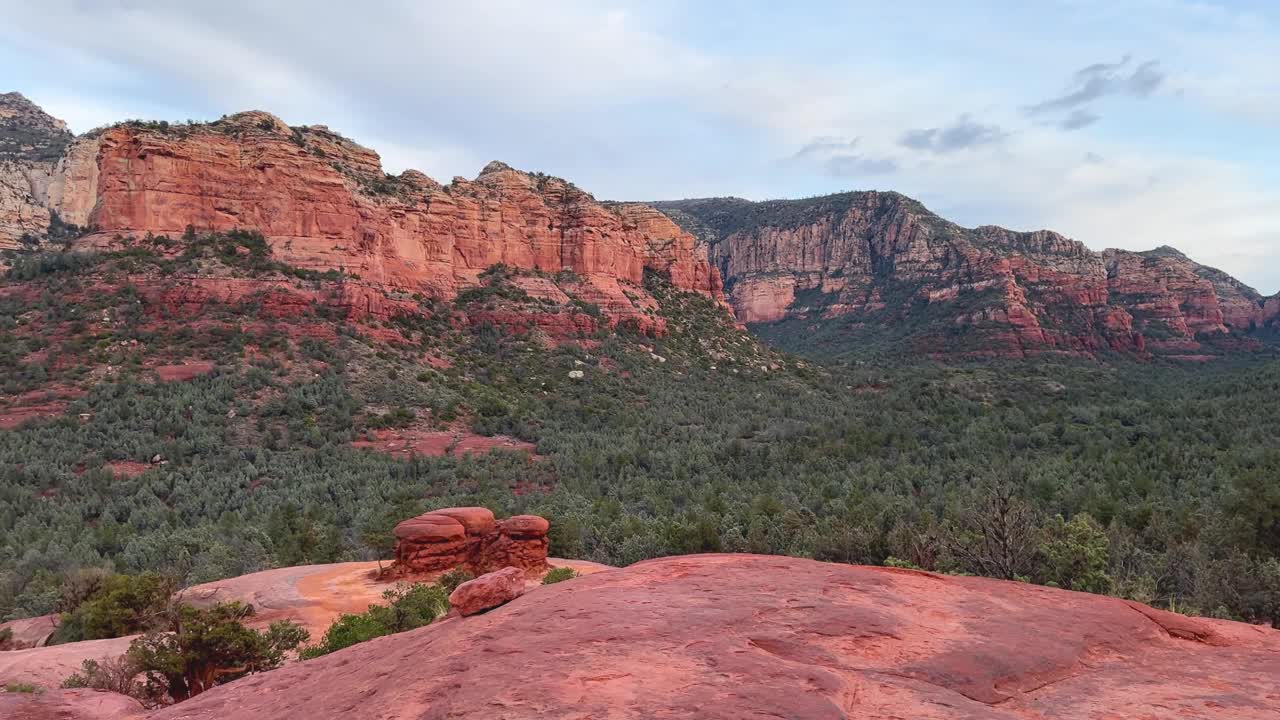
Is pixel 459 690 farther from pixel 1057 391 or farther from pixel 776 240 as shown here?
pixel 776 240

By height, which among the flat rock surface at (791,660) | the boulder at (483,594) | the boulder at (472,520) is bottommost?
the boulder at (472,520)

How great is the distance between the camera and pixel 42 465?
2898 centimetres

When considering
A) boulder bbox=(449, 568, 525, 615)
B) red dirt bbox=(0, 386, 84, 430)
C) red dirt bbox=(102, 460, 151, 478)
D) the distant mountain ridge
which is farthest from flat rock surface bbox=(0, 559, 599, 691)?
the distant mountain ridge

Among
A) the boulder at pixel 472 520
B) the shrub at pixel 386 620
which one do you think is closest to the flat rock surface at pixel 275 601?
the shrub at pixel 386 620

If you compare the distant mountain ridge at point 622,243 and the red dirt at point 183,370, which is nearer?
the red dirt at point 183,370

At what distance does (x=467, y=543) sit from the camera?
2138cm

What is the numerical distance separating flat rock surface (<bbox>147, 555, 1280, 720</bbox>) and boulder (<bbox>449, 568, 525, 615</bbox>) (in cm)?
43

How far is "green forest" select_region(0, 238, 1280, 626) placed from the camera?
21156 mm

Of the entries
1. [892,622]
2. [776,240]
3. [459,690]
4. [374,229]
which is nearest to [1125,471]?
[892,622]

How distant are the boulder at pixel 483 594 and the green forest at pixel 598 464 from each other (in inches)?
428

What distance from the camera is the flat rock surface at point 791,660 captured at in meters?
5.11

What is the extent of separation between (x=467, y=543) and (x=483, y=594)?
44.9ft

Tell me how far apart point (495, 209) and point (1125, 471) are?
58545 mm

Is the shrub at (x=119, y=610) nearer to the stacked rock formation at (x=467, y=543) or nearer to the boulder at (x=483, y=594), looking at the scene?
the stacked rock formation at (x=467, y=543)
